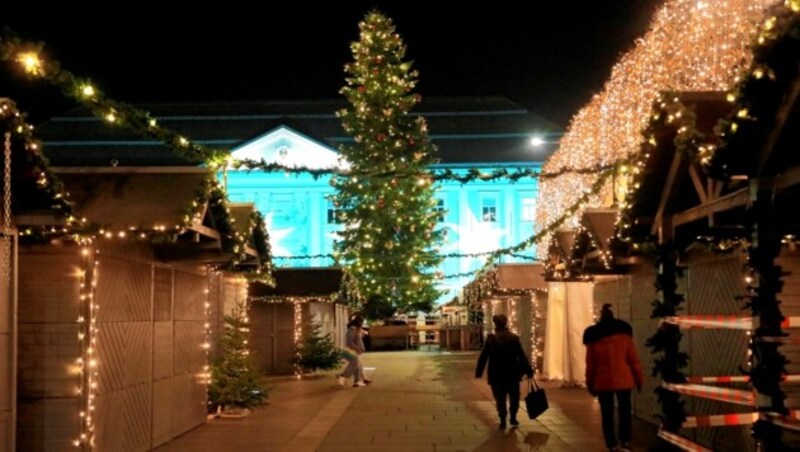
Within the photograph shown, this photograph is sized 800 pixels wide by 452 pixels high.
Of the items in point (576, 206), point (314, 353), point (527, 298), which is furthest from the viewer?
point (527, 298)

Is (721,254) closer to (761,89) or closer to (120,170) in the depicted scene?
(761,89)

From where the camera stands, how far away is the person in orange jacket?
11.9 meters

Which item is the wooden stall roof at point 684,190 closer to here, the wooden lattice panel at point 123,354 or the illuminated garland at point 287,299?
the wooden lattice panel at point 123,354

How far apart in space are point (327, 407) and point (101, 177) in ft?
28.6

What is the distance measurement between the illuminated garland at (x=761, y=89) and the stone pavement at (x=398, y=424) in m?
5.66

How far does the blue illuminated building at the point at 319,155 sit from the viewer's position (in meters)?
63.6

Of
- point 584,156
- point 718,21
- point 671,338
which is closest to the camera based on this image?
point 671,338

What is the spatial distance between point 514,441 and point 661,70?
6886 millimetres

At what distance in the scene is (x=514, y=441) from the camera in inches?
540

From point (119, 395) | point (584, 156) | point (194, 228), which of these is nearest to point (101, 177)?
point (194, 228)

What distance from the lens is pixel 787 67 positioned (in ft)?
23.0

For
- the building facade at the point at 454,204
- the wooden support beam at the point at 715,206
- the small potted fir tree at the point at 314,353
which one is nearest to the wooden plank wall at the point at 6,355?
the wooden support beam at the point at 715,206

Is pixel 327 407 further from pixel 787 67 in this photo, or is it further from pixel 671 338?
pixel 787 67

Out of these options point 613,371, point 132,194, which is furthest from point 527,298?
point 132,194
